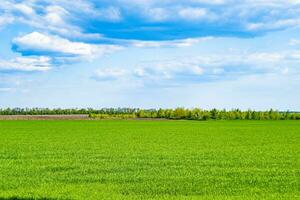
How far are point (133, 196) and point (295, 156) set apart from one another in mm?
10650

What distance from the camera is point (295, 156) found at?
2064cm

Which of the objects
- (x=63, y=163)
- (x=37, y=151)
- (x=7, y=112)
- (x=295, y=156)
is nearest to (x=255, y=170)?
(x=295, y=156)

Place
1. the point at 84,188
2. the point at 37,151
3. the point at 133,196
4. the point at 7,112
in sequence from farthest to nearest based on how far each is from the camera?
1. the point at 7,112
2. the point at 37,151
3. the point at 84,188
4. the point at 133,196

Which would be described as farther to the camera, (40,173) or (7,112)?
(7,112)

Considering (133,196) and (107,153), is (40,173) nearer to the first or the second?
(133,196)

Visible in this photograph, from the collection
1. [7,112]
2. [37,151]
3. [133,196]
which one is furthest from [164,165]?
[7,112]

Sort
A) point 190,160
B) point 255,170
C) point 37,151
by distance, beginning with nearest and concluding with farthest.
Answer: point 255,170
point 190,160
point 37,151

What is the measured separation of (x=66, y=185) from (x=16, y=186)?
4.03ft

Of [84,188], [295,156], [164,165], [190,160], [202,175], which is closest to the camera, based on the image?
[84,188]

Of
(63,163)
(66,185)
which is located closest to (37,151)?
(63,163)

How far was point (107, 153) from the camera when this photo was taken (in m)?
21.6

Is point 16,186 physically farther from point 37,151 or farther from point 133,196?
point 37,151

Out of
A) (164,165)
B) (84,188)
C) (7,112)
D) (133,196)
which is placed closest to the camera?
(133,196)

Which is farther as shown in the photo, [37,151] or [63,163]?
[37,151]
